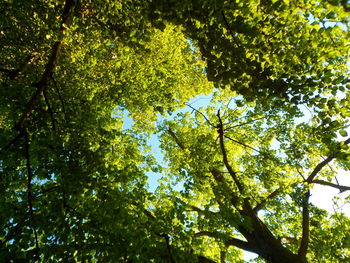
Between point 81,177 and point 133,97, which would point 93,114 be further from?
point 133,97

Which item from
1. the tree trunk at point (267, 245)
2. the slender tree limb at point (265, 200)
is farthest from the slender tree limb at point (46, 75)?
the slender tree limb at point (265, 200)

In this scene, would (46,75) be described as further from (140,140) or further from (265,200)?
(265,200)

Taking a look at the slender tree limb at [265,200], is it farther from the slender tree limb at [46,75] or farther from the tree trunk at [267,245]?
the slender tree limb at [46,75]

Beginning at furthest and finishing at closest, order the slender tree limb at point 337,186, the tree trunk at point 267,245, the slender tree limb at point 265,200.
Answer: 1. the slender tree limb at point 337,186
2. the slender tree limb at point 265,200
3. the tree trunk at point 267,245

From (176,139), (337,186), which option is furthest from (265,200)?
(176,139)

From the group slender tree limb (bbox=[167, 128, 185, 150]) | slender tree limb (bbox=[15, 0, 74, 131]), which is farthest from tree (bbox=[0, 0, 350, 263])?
slender tree limb (bbox=[167, 128, 185, 150])

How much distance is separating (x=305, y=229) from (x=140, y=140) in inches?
305

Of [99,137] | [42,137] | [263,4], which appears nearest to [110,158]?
[99,137]

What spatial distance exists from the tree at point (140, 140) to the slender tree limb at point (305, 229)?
0.04 metres

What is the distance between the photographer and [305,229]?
8.04 meters

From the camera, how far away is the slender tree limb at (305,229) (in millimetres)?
7535

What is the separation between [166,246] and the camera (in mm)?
4539

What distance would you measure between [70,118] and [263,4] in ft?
16.1

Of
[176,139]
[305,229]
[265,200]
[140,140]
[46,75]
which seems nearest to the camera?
[46,75]
